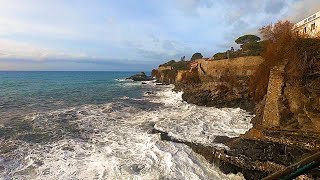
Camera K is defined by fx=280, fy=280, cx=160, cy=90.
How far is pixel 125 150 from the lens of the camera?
14031mm

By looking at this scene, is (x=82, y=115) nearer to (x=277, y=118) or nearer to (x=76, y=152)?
(x=76, y=152)

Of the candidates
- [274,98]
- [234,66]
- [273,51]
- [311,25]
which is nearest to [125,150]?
[274,98]

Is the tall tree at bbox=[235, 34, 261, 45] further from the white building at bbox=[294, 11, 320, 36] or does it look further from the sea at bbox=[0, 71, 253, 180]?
the sea at bbox=[0, 71, 253, 180]

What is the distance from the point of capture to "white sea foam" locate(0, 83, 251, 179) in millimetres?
11359

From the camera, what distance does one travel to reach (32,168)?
11867mm

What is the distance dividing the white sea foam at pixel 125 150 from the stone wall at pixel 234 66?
12.0 m

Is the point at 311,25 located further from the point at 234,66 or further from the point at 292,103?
the point at 292,103

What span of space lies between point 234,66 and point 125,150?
25.7m

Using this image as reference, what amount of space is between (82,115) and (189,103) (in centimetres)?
1188

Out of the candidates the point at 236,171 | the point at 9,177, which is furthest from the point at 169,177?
the point at 9,177

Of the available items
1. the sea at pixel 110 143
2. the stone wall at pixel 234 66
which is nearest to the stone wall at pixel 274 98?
the sea at pixel 110 143

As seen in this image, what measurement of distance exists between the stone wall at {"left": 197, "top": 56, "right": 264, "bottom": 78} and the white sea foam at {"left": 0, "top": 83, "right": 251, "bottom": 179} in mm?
12036

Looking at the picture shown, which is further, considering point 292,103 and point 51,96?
point 51,96

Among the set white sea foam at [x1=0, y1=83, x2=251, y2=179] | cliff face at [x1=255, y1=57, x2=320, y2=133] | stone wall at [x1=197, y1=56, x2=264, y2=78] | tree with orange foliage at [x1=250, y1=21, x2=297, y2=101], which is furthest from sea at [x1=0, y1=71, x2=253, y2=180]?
stone wall at [x1=197, y1=56, x2=264, y2=78]
